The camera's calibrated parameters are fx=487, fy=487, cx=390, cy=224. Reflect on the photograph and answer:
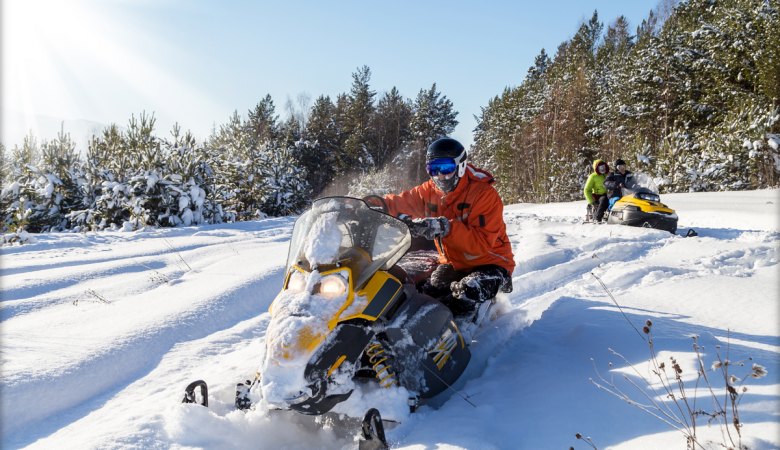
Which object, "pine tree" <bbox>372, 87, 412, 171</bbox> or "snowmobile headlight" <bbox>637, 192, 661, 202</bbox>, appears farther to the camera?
"pine tree" <bbox>372, 87, 412, 171</bbox>

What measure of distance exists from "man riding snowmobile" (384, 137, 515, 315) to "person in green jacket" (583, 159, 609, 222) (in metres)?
8.40

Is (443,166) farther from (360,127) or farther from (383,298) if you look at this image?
(360,127)

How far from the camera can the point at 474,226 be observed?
3709mm

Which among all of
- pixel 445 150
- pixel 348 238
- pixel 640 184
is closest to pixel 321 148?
pixel 640 184

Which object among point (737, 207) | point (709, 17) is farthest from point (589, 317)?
point (709, 17)

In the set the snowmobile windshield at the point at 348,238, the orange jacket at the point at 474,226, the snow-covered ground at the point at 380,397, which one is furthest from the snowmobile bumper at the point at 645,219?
the snowmobile windshield at the point at 348,238

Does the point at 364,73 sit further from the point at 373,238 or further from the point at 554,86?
the point at 373,238

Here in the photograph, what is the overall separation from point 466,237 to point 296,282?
4.77 ft

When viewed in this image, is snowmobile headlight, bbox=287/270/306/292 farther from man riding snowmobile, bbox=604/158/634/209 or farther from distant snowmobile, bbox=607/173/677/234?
man riding snowmobile, bbox=604/158/634/209

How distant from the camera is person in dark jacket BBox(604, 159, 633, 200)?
36.0 ft

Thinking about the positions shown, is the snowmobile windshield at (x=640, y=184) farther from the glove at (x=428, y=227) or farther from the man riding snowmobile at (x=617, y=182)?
the glove at (x=428, y=227)

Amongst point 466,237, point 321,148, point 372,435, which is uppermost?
point 321,148

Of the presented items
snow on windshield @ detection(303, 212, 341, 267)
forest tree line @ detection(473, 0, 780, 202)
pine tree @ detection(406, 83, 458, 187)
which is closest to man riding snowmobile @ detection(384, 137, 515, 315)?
snow on windshield @ detection(303, 212, 341, 267)

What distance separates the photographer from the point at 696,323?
12.0ft
